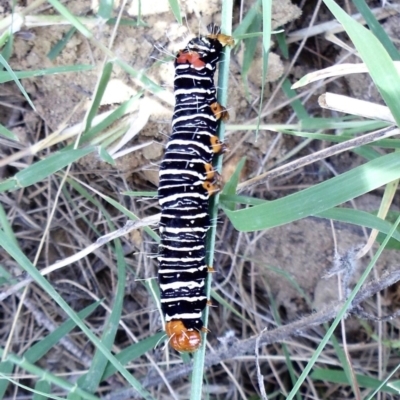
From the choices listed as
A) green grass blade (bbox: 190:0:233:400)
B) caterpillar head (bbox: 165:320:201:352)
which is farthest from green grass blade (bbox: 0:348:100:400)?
green grass blade (bbox: 190:0:233:400)

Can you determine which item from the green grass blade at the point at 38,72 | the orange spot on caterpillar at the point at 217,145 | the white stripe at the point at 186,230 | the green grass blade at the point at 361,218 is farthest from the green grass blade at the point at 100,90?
the green grass blade at the point at 361,218

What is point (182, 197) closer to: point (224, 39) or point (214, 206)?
point (214, 206)

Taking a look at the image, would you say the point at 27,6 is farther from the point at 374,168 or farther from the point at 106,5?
the point at 374,168

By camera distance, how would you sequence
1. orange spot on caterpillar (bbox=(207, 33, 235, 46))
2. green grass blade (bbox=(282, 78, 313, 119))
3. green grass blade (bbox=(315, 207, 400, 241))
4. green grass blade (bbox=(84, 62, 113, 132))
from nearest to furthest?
green grass blade (bbox=(315, 207, 400, 241)), orange spot on caterpillar (bbox=(207, 33, 235, 46)), green grass blade (bbox=(84, 62, 113, 132)), green grass blade (bbox=(282, 78, 313, 119))

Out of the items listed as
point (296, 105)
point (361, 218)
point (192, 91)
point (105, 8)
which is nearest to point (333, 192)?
point (361, 218)

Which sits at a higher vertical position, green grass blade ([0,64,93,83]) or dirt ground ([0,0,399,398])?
green grass blade ([0,64,93,83])

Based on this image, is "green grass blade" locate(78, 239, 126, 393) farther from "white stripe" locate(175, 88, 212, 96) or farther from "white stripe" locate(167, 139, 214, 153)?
"white stripe" locate(175, 88, 212, 96)
